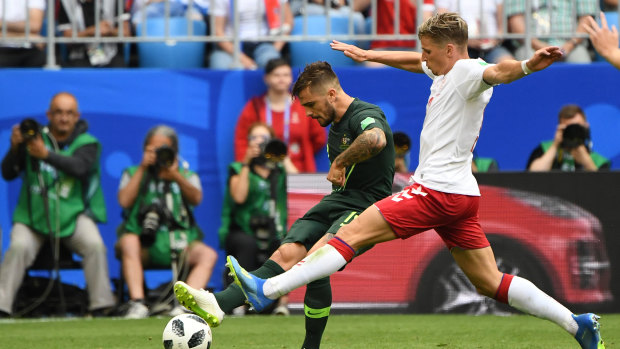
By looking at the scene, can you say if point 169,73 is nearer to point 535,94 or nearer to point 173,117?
point 173,117

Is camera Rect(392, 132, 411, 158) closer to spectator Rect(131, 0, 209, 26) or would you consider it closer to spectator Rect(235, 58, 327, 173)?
spectator Rect(235, 58, 327, 173)

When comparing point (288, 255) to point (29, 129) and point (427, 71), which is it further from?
point (29, 129)

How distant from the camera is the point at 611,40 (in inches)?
248

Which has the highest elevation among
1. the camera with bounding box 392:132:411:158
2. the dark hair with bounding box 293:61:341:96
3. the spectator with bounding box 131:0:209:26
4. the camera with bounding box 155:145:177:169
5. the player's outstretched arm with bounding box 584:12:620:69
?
the spectator with bounding box 131:0:209:26

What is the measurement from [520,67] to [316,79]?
70.4 inches

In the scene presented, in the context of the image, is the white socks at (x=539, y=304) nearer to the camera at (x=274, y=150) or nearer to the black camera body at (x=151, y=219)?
the camera at (x=274, y=150)

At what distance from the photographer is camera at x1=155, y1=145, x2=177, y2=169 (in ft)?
37.4

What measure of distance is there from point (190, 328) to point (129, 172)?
520 cm

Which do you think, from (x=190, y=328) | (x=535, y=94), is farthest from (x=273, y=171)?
(x=190, y=328)

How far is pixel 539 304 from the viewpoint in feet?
21.5

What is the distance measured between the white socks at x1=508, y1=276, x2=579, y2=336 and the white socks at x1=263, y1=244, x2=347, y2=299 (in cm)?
112

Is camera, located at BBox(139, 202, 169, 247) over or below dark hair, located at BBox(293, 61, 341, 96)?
below

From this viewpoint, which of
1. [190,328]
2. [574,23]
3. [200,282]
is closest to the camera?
[190,328]

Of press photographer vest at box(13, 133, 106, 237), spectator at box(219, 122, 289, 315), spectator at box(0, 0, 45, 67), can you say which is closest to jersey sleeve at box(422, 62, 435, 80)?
spectator at box(219, 122, 289, 315)
